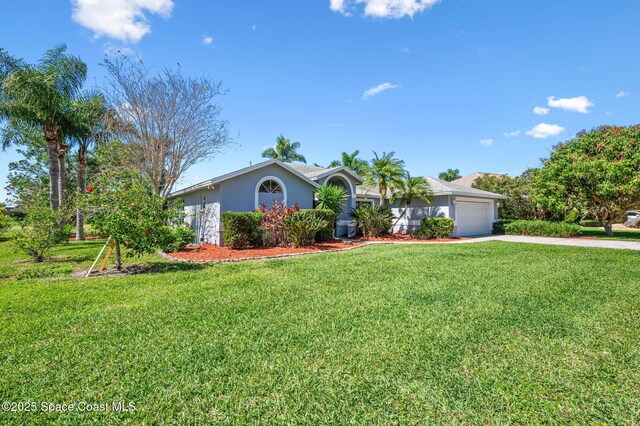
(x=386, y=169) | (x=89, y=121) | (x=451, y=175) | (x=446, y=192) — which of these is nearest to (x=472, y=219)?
(x=446, y=192)

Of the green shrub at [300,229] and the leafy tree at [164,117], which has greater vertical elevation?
the leafy tree at [164,117]

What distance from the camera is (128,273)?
859 cm

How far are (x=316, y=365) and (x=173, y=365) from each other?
166 centimetres

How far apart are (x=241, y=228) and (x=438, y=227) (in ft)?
42.0

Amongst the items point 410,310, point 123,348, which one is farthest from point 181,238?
point 410,310

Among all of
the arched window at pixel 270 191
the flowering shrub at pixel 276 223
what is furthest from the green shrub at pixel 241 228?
the arched window at pixel 270 191

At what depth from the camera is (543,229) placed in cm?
2036

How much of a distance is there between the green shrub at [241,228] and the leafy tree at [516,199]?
24.5 meters

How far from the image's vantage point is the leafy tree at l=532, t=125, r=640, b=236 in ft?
58.1

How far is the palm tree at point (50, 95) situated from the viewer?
646 inches

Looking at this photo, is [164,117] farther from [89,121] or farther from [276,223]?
[276,223]

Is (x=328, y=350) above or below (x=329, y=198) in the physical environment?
below

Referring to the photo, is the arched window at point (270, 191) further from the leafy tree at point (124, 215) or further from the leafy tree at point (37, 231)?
the leafy tree at point (37, 231)

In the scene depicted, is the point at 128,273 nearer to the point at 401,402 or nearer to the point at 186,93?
the point at 401,402
